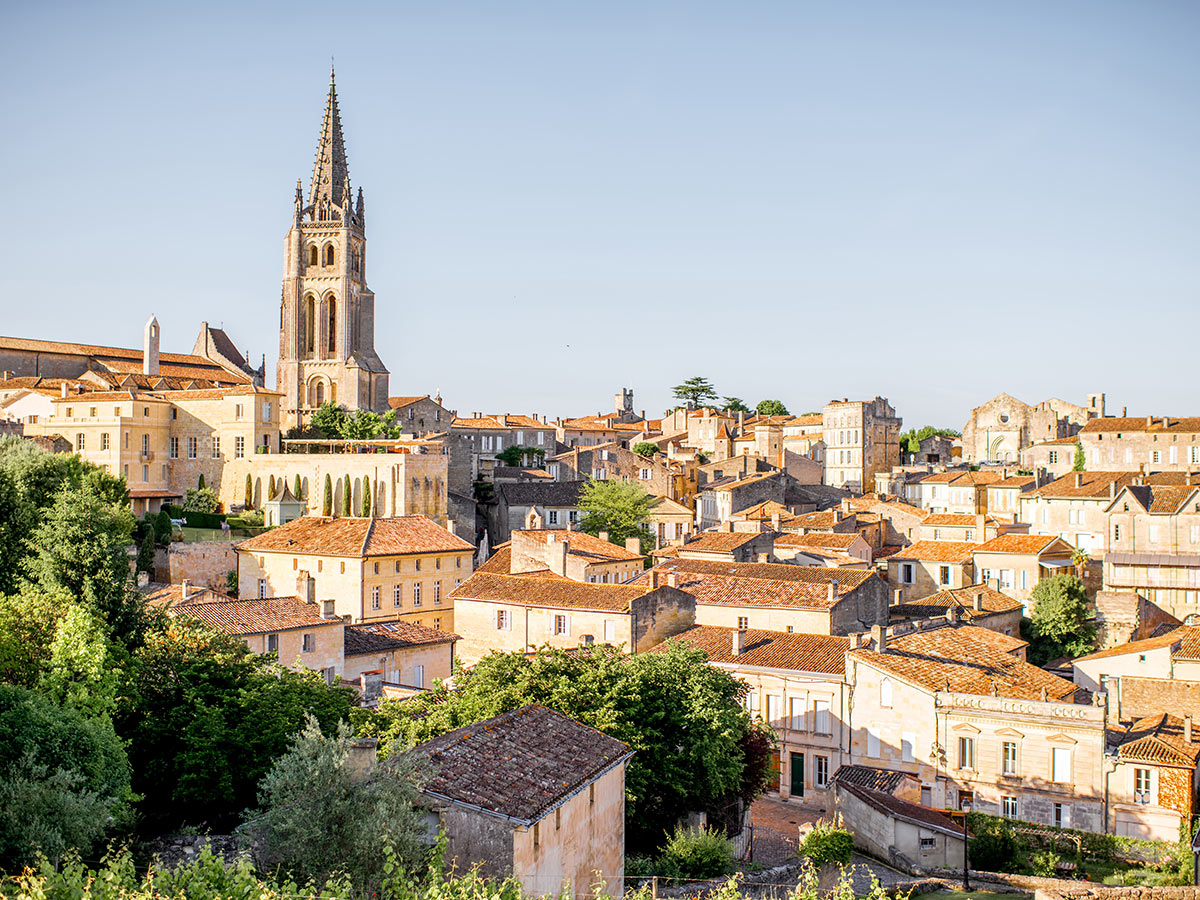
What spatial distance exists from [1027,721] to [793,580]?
13.8 m

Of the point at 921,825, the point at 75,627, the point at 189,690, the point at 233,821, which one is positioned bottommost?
the point at 921,825

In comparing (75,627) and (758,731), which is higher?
(75,627)

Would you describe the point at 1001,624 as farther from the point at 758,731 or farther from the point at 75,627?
the point at 75,627

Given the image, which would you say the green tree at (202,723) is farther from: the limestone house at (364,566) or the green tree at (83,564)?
the limestone house at (364,566)

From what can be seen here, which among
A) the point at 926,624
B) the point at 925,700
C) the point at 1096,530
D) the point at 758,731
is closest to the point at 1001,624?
the point at 926,624

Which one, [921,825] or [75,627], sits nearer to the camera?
[75,627]

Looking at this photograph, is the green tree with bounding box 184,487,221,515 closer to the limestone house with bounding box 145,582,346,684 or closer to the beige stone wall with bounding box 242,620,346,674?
the limestone house with bounding box 145,582,346,684

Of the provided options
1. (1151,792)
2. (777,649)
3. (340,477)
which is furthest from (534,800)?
(340,477)

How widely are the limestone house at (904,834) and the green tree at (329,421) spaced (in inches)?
2020

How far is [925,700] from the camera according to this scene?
30203mm

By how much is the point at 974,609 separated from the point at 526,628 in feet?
65.0

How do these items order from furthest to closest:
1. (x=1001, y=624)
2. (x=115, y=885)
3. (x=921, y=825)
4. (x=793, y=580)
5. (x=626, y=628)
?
(x=1001, y=624) < (x=793, y=580) < (x=626, y=628) < (x=921, y=825) < (x=115, y=885)

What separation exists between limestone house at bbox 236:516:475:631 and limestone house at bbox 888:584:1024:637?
18691 millimetres

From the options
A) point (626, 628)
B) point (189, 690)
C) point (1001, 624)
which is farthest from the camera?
point (1001, 624)
